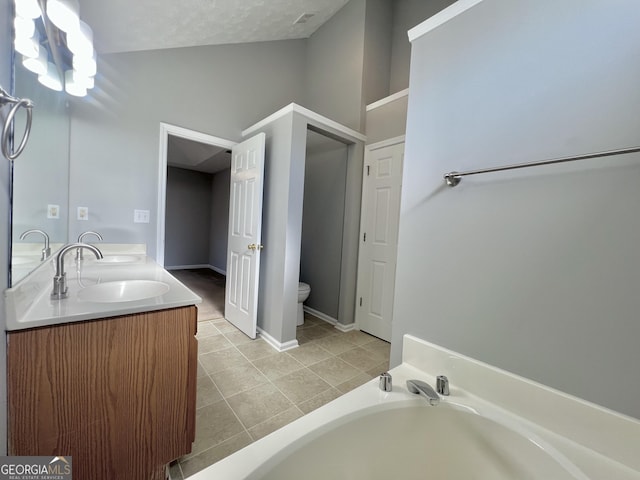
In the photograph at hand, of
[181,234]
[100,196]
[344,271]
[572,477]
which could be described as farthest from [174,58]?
[181,234]

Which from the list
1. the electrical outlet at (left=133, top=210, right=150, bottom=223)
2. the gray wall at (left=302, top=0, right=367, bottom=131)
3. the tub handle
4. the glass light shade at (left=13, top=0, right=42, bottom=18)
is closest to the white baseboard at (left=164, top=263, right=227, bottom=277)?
the electrical outlet at (left=133, top=210, right=150, bottom=223)

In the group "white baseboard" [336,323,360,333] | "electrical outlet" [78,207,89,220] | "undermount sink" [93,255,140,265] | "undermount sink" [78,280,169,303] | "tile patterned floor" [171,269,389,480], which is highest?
"electrical outlet" [78,207,89,220]

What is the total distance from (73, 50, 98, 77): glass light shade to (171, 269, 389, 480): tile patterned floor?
217cm

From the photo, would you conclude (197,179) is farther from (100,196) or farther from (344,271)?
(344,271)

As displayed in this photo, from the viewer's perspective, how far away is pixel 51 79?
54.3 inches

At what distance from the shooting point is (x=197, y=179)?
5.80 meters

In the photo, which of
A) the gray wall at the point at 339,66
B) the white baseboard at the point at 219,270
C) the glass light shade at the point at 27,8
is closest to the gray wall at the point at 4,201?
the glass light shade at the point at 27,8

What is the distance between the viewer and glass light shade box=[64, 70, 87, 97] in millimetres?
1678

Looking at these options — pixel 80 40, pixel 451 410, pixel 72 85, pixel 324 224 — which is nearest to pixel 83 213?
pixel 72 85

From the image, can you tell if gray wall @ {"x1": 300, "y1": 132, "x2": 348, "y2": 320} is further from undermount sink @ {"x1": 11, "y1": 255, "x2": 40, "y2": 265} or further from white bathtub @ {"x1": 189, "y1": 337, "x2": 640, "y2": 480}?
undermount sink @ {"x1": 11, "y1": 255, "x2": 40, "y2": 265}

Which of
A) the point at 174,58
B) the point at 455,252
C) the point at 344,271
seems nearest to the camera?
the point at 455,252

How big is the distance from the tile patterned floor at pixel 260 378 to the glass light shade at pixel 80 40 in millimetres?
2185

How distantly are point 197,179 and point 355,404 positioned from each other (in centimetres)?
606

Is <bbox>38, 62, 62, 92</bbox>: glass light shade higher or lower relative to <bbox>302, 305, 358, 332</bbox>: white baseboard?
higher
